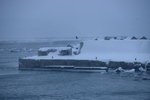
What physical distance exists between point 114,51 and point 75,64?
517 centimetres

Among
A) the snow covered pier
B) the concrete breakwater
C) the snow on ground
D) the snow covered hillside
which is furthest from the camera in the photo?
the snow covered hillside

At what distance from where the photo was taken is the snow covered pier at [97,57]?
3409cm

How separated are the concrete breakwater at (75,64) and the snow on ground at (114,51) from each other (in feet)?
2.10

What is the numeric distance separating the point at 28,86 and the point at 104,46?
16.4m

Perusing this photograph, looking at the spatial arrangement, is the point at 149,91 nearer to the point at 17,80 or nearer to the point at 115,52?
the point at 17,80

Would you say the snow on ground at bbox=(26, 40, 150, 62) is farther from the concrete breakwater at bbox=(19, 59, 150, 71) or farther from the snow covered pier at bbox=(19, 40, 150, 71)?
the concrete breakwater at bbox=(19, 59, 150, 71)

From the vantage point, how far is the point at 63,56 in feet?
126

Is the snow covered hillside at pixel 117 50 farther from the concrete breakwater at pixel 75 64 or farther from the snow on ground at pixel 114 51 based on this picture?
the concrete breakwater at pixel 75 64

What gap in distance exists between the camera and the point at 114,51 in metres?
38.5

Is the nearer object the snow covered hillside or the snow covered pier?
the snow covered pier

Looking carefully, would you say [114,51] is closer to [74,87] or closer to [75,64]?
[75,64]

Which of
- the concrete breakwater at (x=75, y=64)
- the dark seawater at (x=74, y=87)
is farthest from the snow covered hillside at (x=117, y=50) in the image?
the dark seawater at (x=74, y=87)

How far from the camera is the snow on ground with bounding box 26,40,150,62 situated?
3541cm

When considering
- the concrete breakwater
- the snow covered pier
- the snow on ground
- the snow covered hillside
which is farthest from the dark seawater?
the snow covered hillside
